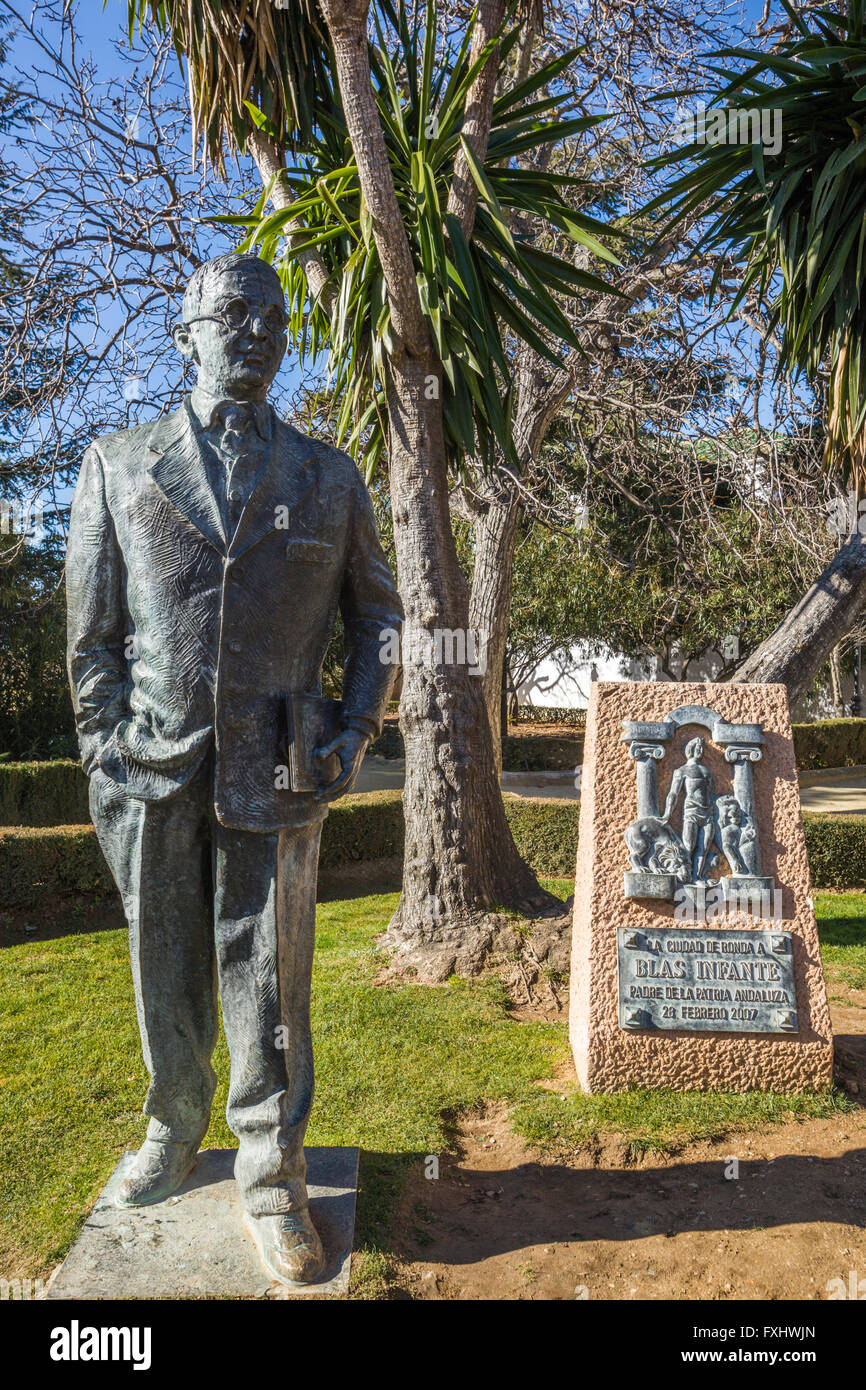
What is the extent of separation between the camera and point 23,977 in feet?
18.3

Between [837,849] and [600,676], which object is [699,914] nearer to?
[837,849]

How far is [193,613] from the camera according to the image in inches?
94.9

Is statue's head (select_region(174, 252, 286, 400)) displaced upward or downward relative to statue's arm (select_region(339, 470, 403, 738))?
upward

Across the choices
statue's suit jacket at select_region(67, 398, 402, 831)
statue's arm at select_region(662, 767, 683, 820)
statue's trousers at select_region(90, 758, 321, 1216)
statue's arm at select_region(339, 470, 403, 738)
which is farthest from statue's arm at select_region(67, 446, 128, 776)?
statue's arm at select_region(662, 767, 683, 820)

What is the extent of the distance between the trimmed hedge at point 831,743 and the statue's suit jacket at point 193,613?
15061mm

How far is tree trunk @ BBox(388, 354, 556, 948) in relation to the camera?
18.4 feet

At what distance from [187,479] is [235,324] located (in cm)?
39

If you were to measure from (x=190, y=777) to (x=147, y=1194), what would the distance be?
1177mm

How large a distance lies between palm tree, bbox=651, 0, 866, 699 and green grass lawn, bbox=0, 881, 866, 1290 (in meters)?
2.17

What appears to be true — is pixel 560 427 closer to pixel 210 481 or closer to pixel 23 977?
pixel 23 977

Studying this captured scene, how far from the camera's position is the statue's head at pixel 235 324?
2.43 meters

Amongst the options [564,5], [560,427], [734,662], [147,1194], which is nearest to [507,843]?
[147,1194]

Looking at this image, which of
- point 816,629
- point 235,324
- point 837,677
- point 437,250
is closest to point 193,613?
point 235,324

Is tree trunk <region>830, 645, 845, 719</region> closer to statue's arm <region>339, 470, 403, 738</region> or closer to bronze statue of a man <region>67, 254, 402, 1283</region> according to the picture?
statue's arm <region>339, 470, 403, 738</region>
